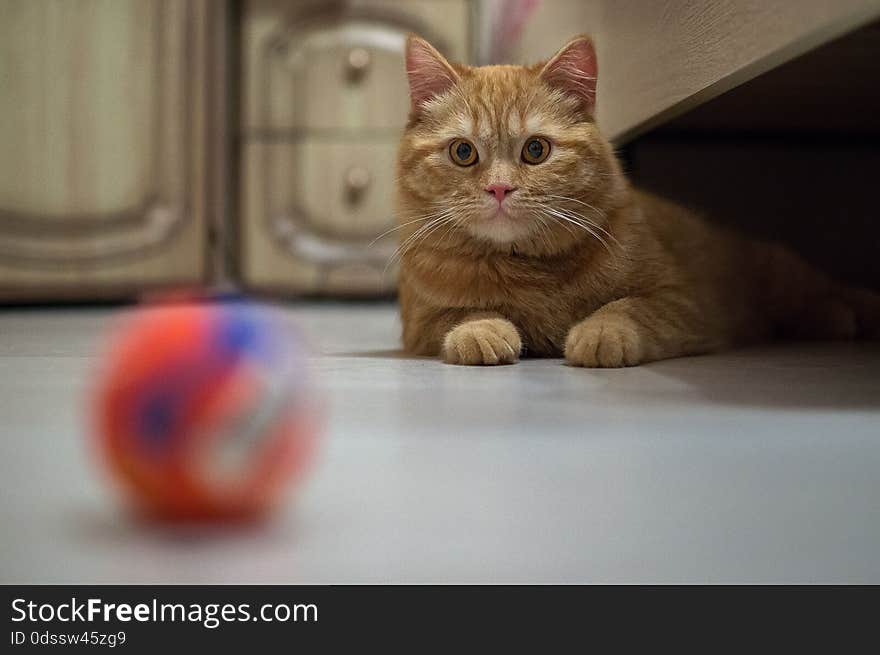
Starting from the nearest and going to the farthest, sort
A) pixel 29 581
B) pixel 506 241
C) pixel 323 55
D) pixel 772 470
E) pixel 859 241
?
1. pixel 29 581
2. pixel 772 470
3. pixel 506 241
4. pixel 859 241
5. pixel 323 55

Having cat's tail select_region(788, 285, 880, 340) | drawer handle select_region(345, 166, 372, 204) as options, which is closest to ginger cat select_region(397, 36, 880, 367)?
cat's tail select_region(788, 285, 880, 340)

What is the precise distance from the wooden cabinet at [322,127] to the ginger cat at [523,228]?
1589 mm

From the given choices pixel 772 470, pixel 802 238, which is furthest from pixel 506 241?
pixel 802 238

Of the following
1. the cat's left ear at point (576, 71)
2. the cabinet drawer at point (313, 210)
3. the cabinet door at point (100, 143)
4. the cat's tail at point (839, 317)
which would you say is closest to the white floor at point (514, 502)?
the cat's left ear at point (576, 71)

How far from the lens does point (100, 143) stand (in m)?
2.62

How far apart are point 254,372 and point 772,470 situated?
0.37 metres

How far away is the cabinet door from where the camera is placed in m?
2.55

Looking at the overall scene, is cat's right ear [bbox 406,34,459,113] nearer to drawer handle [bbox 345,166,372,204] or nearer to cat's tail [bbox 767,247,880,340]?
cat's tail [bbox 767,247,880,340]

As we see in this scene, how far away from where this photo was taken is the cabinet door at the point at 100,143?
100 inches

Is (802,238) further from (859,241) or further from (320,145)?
(320,145)

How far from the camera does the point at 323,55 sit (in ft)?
9.80

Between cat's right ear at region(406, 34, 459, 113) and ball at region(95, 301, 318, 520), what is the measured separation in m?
0.87

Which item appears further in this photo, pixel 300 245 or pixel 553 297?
pixel 300 245

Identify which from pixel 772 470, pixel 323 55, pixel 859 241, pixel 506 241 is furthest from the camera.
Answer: pixel 323 55
